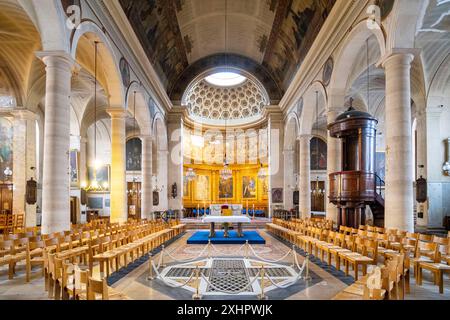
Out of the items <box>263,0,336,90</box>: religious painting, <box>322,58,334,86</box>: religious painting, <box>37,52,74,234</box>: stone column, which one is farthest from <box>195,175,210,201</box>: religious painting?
<box>37,52,74,234</box>: stone column

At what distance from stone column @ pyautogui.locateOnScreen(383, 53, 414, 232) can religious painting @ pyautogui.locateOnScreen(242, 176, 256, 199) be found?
19983mm

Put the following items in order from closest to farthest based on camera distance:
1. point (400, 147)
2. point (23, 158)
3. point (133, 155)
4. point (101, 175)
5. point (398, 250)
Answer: point (398, 250), point (400, 147), point (23, 158), point (101, 175), point (133, 155)

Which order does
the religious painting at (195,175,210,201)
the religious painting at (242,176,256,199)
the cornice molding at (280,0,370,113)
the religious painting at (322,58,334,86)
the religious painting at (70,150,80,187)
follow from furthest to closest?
the religious painting at (242,176,256,199)
the religious painting at (195,175,210,201)
the religious painting at (70,150,80,187)
the religious painting at (322,58,334,86)
the cornice molding at (280,0,370,113)

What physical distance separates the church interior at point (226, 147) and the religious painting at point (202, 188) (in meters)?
0.13

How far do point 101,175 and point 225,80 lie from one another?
1299 cm

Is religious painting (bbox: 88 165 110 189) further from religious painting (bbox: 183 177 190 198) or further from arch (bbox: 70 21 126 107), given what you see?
arch (bbox: 70 21 126 107)

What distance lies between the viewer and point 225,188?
94.6ft

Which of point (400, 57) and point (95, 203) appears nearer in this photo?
point (400, 57)

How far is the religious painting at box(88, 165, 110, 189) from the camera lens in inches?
989

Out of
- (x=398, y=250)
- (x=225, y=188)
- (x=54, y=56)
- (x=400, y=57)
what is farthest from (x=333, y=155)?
(x=225, y=188)

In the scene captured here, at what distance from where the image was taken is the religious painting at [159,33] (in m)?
13.0

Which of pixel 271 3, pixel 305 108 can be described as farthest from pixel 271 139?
pixel 271 3

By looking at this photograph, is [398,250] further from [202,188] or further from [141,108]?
[202,188]

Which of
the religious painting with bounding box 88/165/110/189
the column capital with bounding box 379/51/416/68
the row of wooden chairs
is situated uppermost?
the column capital with bounding box 379/51/416/68
